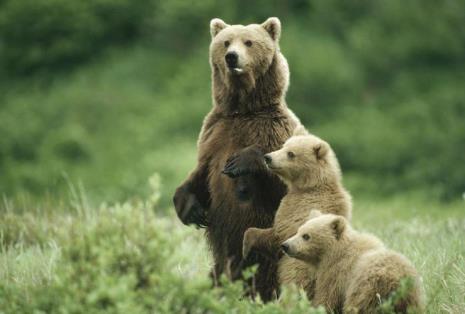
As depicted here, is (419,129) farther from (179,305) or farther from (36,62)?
(179,305)

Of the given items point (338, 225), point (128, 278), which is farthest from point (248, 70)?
point (128, 278)

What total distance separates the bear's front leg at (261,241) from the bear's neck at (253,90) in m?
0.82

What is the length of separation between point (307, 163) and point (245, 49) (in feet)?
2.70

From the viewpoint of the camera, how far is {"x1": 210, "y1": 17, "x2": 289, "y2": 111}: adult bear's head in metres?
5.31

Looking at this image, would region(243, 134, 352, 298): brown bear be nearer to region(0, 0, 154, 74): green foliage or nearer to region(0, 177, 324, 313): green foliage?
region(0, 177, 324, 313): green foliage

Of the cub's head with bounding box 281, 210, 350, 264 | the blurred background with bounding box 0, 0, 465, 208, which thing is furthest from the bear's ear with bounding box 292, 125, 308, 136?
the blurred background with bounding box 0, 0, 465, 208

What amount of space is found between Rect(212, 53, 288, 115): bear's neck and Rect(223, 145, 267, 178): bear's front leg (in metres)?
0.31

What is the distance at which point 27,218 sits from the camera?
25.1 feet

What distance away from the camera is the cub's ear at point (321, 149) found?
5105mm

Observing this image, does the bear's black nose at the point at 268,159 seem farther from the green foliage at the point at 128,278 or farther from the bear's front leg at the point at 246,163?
the green foliage at the point at 128,278

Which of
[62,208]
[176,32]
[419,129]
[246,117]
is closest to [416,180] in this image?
[419,129]

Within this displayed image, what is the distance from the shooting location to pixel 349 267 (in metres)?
4.48

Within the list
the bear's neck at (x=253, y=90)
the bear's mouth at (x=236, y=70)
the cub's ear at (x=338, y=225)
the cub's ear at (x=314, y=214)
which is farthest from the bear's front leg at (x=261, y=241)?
the bear's mouth at (x=236, y=70)

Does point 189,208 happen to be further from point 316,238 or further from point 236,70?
point 316,238
